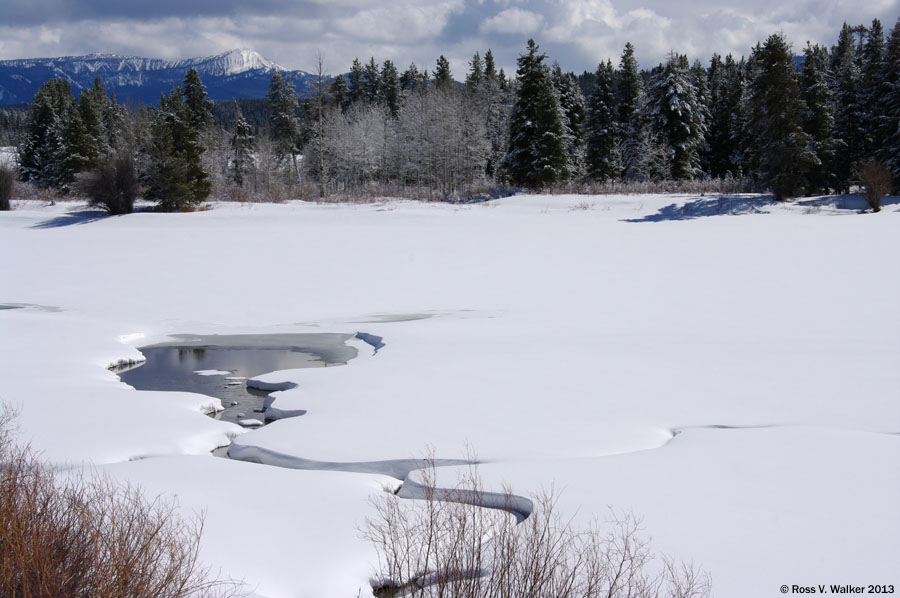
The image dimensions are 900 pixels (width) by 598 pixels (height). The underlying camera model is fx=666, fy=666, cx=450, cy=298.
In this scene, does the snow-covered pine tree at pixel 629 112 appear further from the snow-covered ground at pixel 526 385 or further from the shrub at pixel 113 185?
the shrub at pixel 113 185

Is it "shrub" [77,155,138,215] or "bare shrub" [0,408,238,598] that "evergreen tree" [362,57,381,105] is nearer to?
"shrub" [77,155,138,215]

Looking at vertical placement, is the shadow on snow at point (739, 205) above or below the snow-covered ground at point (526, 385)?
above

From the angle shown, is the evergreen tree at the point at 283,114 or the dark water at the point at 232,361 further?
the evergreen tree at the point at 283,114

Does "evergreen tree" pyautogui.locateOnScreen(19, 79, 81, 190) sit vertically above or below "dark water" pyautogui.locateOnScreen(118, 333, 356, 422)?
above

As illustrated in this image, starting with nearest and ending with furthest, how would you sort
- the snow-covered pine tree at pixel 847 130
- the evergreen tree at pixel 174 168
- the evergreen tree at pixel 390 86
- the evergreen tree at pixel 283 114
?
the evergreen tree at pixel 174 168
the snow-covered pine tree at pixel 847 130
the evergreen tree at pixel 283 114
the evergreen tree at pixel 390 86

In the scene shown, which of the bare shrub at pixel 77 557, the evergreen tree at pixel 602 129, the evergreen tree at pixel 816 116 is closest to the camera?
the bare shrub at pixel 77 557

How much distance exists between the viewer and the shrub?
102 ft

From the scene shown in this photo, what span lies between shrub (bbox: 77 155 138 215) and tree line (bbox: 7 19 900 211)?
2.4 inches

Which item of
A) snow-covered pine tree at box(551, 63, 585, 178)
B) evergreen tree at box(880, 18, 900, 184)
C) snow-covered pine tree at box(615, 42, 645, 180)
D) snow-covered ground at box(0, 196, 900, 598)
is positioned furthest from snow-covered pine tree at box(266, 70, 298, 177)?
evergreen tree at box(880, 18, 900, 184)

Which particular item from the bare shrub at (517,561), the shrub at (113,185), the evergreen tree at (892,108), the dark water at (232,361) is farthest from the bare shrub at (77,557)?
the evergreen tree at (892,108)

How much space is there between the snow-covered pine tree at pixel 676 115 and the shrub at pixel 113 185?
3078 cm

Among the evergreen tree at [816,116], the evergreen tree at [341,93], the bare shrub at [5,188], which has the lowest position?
the bare shrub at [5,188]

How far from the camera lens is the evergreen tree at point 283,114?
63.6 metres

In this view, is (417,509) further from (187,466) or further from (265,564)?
(187,466)
